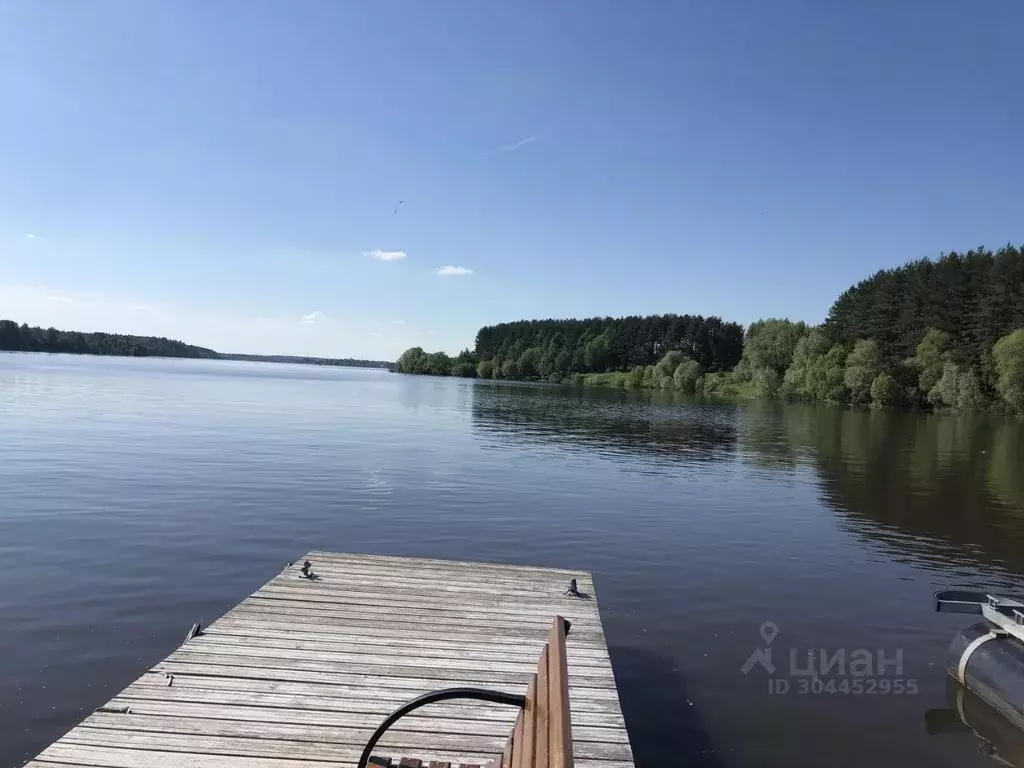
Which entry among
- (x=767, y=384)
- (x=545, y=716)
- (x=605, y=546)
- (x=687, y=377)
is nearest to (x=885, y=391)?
(x=767, y=384)

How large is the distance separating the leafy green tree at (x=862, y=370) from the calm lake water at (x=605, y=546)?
56.4 m

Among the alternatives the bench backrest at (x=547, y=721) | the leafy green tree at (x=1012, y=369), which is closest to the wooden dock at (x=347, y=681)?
the bench backrest at (x=547, y=721)

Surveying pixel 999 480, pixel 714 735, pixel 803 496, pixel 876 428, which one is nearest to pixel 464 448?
pixel 803 496

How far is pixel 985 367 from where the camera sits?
7744 centimetres

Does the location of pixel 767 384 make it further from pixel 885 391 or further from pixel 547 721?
pixel 547 721

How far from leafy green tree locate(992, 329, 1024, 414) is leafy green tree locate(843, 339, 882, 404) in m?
16.4

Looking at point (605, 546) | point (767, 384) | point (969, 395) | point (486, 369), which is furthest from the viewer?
point (486, 369)

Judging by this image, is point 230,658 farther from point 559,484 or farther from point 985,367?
point 985,367

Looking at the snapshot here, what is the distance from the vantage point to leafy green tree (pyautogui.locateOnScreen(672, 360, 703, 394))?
119m

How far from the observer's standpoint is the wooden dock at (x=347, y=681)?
17.0 ft

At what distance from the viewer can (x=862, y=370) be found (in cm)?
8788

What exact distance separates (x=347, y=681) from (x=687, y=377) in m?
117

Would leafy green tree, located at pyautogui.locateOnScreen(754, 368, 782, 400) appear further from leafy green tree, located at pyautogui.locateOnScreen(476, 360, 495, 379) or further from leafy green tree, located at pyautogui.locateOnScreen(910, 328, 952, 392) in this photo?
leafy green tree, located at pyautogui.locateOnScreen(476, 360, 495, 379)

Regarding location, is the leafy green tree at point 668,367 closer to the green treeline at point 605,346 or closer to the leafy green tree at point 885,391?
the green treeline at point 605,346
